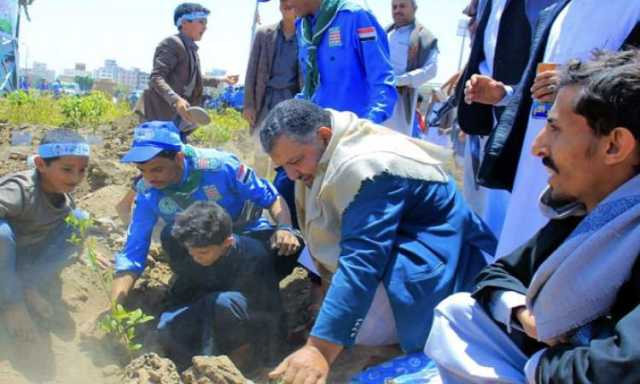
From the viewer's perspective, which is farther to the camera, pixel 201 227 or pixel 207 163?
pixel 207 163

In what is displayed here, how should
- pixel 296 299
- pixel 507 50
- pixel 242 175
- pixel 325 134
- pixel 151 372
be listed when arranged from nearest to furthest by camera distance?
1. pixel 151 372
2. pixel 325 134
3. pixel 507 50
4. pixel 242 175
5. pixel 296 299

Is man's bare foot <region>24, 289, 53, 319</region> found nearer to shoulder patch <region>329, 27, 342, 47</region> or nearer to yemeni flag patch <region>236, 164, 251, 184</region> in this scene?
yemeni flag patch <region>236, 164, 251, 184</region>

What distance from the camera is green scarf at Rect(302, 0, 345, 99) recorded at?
3436 mm

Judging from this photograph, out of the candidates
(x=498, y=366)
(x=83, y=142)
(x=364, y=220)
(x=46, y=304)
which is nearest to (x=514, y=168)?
(x=364, y=220)

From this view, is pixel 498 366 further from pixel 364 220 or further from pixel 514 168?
pixel 514 168

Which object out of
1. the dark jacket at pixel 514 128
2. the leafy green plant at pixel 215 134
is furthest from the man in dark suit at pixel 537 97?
the leafy green plant at pixel 215 134

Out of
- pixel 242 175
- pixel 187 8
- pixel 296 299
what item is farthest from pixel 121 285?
pixel 187 8

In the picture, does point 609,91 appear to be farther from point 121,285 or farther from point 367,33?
point 121,285

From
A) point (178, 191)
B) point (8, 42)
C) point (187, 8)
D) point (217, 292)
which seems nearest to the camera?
point (217, 292)

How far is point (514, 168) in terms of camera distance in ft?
7.83

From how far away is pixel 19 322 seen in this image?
2.92 metres

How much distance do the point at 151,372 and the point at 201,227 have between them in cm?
71

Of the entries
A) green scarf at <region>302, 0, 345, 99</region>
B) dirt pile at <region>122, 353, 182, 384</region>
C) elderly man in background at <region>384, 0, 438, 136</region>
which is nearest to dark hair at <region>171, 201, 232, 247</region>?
dirt pile at <region>122, 353, 182, 384</region>

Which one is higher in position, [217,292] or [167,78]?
[167,78]
